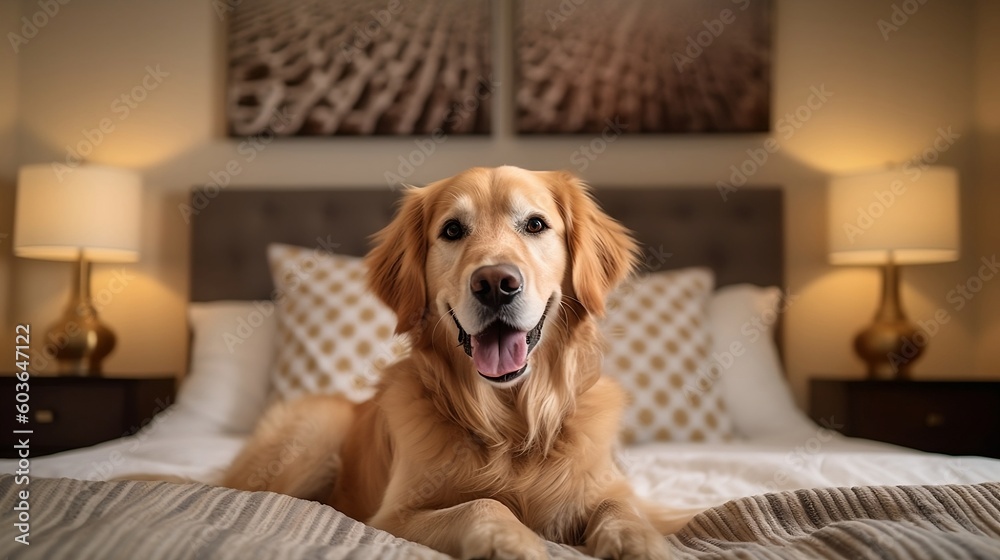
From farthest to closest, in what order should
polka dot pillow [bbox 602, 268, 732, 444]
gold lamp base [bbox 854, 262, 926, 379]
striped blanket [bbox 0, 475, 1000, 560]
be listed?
gold lamp base [bbox 854, 262, 926, 379], polka dot pillow [bbox 602, 268, 732, 444], striped blanket [bbox 0, 475, 1000, 560]

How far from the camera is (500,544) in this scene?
0.98m

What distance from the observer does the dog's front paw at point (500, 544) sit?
967mm

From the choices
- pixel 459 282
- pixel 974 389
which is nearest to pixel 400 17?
pixel 459 282

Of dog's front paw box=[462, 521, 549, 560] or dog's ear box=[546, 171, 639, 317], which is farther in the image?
dog's ear box=[546, 171, 639, 317]

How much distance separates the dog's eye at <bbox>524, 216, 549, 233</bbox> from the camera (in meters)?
1.53

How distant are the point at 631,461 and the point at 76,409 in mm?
2258

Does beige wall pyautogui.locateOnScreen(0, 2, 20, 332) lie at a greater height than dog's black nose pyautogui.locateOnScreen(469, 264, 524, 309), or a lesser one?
greater

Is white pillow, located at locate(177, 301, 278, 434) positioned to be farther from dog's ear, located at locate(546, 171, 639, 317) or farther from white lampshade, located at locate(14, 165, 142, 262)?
dog's ear, located at locate(546, 171, 639, 317)

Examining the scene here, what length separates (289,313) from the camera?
8.96 feet

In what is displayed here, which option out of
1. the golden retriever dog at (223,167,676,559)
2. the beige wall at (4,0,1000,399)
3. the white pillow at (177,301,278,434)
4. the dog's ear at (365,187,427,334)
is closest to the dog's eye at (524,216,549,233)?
the golden retriever dog at (223,167,676,559)

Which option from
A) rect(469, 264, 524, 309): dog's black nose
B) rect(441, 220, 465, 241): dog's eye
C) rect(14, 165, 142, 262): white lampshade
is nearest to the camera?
rect(469, 264, 524, 309): dog's black nose

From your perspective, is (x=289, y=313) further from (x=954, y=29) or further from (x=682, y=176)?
(x=954, y=29)

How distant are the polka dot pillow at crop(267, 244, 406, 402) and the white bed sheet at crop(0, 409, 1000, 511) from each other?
37cm

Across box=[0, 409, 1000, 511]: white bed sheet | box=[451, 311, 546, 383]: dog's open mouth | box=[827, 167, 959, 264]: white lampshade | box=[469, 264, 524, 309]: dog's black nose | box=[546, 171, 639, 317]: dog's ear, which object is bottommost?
box=[0, 409, 1000, 511]: white bed sheet
